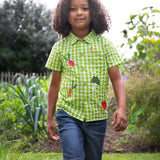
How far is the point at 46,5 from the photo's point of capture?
17531 mm

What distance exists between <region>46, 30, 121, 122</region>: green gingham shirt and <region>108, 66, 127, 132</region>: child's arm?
0.05m

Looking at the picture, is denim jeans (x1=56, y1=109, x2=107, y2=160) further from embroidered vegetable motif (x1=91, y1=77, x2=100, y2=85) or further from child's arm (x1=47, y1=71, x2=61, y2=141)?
embroidered vegetable motif (x1=91, y1=77, x2=100, y2=85)

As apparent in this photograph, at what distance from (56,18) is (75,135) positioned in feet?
3.35

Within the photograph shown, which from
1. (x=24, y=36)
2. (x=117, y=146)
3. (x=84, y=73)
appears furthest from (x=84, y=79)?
(x=24, y=36)

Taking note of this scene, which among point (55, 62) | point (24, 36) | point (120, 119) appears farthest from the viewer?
point (24, 36)

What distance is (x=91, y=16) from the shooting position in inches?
86.7

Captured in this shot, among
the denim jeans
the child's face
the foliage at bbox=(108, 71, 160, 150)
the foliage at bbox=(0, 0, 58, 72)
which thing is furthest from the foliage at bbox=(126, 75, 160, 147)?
the foliage at bbox=(0, 0, 58, 72)

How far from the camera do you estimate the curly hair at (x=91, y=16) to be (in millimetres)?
2197

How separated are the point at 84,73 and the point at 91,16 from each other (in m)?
0.48

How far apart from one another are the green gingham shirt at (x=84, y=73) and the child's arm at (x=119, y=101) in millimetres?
55

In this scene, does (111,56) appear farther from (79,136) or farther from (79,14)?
(79,136)

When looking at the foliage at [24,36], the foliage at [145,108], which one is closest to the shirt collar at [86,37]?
the foliage at [145,108]

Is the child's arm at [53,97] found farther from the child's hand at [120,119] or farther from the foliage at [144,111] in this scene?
the foliage at [144,111]

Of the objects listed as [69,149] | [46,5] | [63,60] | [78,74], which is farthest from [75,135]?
[46,5]
